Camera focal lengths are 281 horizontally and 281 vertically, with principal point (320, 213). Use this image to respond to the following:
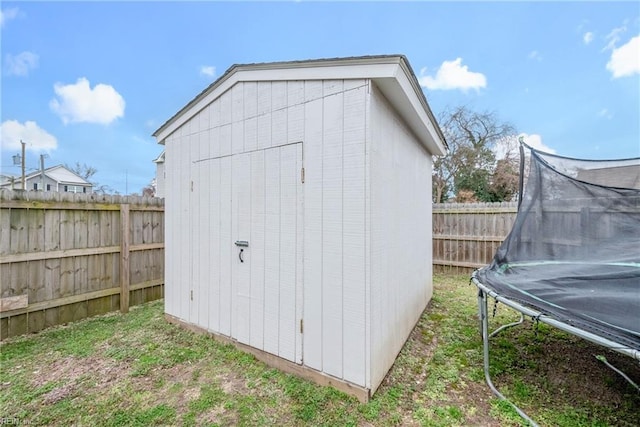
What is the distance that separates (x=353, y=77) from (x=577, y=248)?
2540mm

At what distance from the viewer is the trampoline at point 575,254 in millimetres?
1717

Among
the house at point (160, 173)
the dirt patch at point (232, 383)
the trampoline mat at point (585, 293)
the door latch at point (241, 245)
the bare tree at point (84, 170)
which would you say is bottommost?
the dirt patch at point (232, 383)

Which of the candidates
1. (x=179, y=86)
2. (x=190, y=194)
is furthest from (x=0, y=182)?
(x=190, y=194)

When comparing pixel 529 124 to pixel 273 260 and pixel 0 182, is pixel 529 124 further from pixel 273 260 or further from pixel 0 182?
pixel 0 182

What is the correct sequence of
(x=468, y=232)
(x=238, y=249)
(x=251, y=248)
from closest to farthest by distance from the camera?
1. (x=251, y=248)
2. (x=238, y=249)
3. (x=468, y=232)

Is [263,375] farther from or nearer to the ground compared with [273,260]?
nearer to the ground

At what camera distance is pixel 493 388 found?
2.27 m

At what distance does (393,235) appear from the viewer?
9.07 ft

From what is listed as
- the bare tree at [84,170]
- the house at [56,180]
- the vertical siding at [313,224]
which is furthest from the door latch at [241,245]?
the bare tree at [84,170]

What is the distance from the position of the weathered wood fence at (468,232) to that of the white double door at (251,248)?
215 inches

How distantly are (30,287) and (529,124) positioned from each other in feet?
56.9

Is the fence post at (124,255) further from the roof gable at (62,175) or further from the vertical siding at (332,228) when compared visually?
the roof gable at (62,175)

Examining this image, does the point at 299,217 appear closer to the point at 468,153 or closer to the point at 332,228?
the point at 332,228

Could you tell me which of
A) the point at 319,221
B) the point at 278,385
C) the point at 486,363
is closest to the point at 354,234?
the point at 319,221
